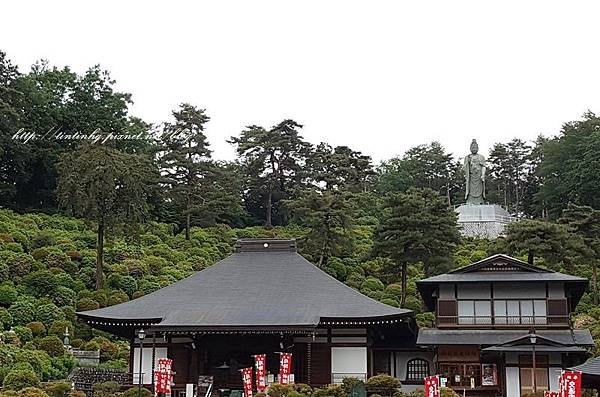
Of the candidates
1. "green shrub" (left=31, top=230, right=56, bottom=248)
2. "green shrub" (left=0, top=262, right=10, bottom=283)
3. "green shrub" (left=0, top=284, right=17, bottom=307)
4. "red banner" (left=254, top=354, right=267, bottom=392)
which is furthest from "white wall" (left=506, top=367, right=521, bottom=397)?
"green shrub" (left=31, top=230, right=56, bottom=248)

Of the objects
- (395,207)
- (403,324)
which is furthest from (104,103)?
(403,324)

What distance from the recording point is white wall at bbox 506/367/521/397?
1089 inches

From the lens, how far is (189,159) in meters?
50.9

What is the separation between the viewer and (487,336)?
1150 inches

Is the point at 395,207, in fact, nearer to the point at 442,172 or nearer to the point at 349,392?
the point at 349,392

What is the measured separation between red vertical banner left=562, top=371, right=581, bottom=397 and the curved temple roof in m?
9.15

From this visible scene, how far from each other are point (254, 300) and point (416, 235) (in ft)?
33.0

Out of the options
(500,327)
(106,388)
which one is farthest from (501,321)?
(106,388)

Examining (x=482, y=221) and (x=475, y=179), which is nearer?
(x=482, y=221)

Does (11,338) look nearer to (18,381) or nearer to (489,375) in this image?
(18,381)

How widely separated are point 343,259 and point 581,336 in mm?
17988

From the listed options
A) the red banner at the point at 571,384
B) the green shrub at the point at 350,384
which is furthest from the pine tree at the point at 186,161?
the red banner at the point at 571,384

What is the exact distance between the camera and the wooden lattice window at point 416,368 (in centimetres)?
3197

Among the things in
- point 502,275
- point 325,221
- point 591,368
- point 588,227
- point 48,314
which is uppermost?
point 325,221
